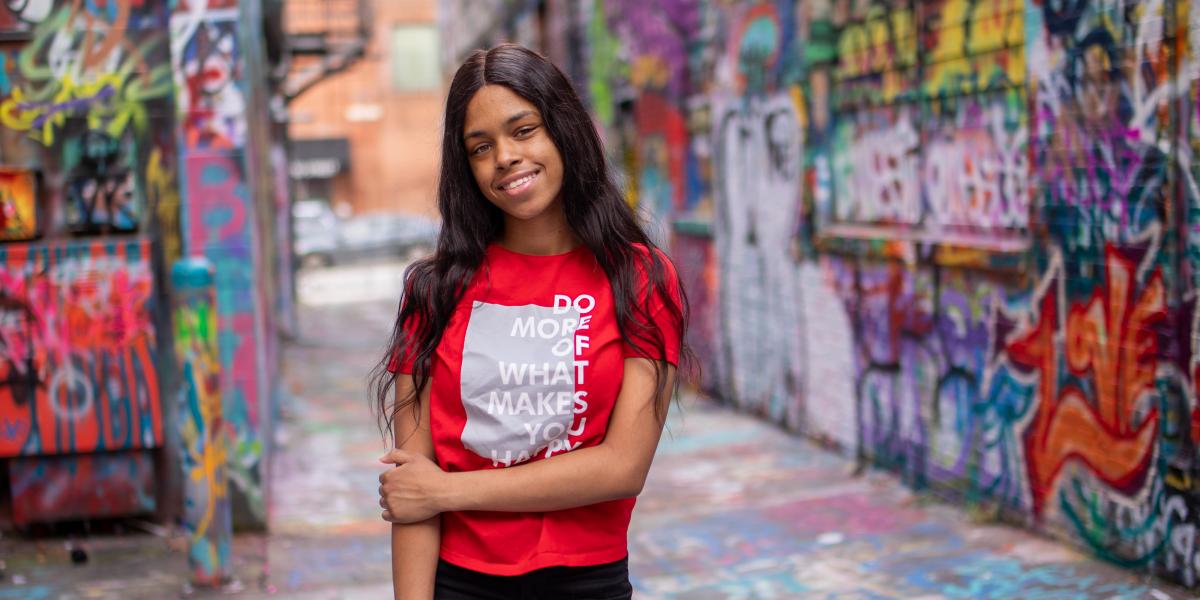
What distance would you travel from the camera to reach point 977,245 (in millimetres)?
6117

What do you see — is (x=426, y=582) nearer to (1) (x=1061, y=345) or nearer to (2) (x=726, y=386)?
(1) (x=1061, y=345)

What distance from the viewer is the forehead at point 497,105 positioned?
2.27 m

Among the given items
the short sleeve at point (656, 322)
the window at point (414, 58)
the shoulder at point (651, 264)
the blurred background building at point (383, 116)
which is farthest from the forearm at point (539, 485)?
the window at point (414, 58)

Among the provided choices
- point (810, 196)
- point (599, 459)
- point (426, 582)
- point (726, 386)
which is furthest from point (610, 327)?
point (726, 386)

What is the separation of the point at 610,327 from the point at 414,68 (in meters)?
38.6

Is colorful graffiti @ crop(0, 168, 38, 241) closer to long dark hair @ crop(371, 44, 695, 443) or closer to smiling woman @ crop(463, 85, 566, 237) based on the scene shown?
long dark hair @ crop(371, 44, 695, 443)

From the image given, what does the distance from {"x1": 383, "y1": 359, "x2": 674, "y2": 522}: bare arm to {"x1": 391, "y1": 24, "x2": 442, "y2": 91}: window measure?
37.9m

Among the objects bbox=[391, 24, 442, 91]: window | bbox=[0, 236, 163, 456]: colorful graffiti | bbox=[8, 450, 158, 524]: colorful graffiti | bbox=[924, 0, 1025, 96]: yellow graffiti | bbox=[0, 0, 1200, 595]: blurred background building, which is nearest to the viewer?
bbox=[0, 0, 1200, 595]: blurred background building

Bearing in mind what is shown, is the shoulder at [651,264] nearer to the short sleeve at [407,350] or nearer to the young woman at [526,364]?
the young woman at [526,364]

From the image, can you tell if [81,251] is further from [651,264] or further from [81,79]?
[651,264]

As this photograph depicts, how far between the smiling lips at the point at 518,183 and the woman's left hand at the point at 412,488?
0.52 meters

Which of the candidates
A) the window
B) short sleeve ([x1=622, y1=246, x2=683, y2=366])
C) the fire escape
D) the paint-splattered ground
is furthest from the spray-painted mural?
the window

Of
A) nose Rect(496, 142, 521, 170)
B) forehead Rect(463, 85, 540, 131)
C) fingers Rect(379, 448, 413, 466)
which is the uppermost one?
forehead Rect(463, 85, 540, 131)

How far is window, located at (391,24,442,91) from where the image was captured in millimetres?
39500
